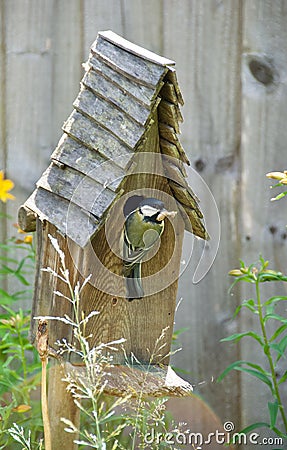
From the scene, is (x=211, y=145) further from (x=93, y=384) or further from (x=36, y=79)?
(x=93, y=384)

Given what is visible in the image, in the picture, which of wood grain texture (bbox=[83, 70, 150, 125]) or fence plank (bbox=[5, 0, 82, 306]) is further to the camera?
fence plank (bbox=[5, 0, 82, 306])

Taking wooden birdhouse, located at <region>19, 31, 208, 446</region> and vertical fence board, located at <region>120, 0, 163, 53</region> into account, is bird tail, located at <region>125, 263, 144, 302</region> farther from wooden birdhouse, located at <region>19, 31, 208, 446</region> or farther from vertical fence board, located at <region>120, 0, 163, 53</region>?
vertical fence board, located at <region>120, 0, 163, 53</region>

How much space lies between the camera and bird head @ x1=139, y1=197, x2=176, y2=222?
5.80 ft

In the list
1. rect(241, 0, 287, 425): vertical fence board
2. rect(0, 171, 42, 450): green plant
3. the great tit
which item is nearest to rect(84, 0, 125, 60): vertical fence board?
rect(241, 0, 287, 425): vertical fence board

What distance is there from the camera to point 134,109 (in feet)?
5.72

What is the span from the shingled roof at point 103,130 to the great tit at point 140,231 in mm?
108

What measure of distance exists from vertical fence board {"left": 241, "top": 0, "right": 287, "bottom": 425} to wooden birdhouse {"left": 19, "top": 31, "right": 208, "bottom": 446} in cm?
86

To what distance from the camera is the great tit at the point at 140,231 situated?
177 cm

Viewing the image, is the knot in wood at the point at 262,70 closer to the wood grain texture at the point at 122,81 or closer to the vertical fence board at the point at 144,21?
the vertical fence board at the point at 144,21

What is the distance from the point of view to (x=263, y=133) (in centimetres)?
276

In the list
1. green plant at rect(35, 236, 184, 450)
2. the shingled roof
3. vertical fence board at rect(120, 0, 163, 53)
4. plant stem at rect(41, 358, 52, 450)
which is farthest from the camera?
vertical fence board at rect(120, 0, 163, 53)

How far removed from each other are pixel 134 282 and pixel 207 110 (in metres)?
1.06

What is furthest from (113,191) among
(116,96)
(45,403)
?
(45,403)

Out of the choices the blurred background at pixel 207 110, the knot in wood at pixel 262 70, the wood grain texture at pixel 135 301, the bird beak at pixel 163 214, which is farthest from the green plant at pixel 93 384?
the knot in wood at pixel 262 70
